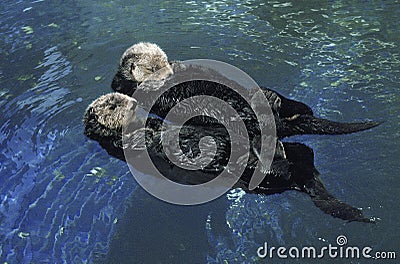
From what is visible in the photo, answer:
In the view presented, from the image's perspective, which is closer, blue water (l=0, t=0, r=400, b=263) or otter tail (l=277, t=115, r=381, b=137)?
blue water (l=0, t=0, r=400, b=263)

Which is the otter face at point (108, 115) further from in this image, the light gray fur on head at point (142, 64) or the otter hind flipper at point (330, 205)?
the otter hind flipper at point (330, 205)

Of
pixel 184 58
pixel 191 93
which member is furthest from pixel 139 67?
pixel 184 58

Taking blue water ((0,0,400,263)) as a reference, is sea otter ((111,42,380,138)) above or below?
above

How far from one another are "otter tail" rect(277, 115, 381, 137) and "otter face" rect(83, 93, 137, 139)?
922 millimetres

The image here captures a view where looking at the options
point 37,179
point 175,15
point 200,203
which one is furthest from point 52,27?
point 200,203

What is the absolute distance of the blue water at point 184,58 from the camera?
2.40m

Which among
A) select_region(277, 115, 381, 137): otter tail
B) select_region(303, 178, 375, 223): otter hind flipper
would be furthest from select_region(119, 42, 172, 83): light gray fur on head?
select_region(303, 178, 375, 223): otter hind flipper

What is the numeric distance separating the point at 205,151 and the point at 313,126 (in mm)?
650

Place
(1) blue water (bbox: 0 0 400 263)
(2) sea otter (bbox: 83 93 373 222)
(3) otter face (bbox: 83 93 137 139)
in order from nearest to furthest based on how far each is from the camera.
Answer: (2) sea otter (bbox: 83 93 373 222)
(1) blue water (bbox: 0 0 400 263)
(3) otter face (bbox: 83 93 137 139)

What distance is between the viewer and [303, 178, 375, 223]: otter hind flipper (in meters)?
2.18

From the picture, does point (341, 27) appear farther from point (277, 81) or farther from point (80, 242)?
point (80, 242)

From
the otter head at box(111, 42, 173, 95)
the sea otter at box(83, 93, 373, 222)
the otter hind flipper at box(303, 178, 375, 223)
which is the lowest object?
the otter hind flipper at box(303, 178, 375, 223)

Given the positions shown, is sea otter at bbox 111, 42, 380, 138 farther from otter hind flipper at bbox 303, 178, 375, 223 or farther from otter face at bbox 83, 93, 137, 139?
otter hind flipper at bbox 303, 178, 375, 223

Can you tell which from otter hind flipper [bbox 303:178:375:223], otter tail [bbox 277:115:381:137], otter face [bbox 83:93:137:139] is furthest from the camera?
otter face [bbox 83:93:137:139]
